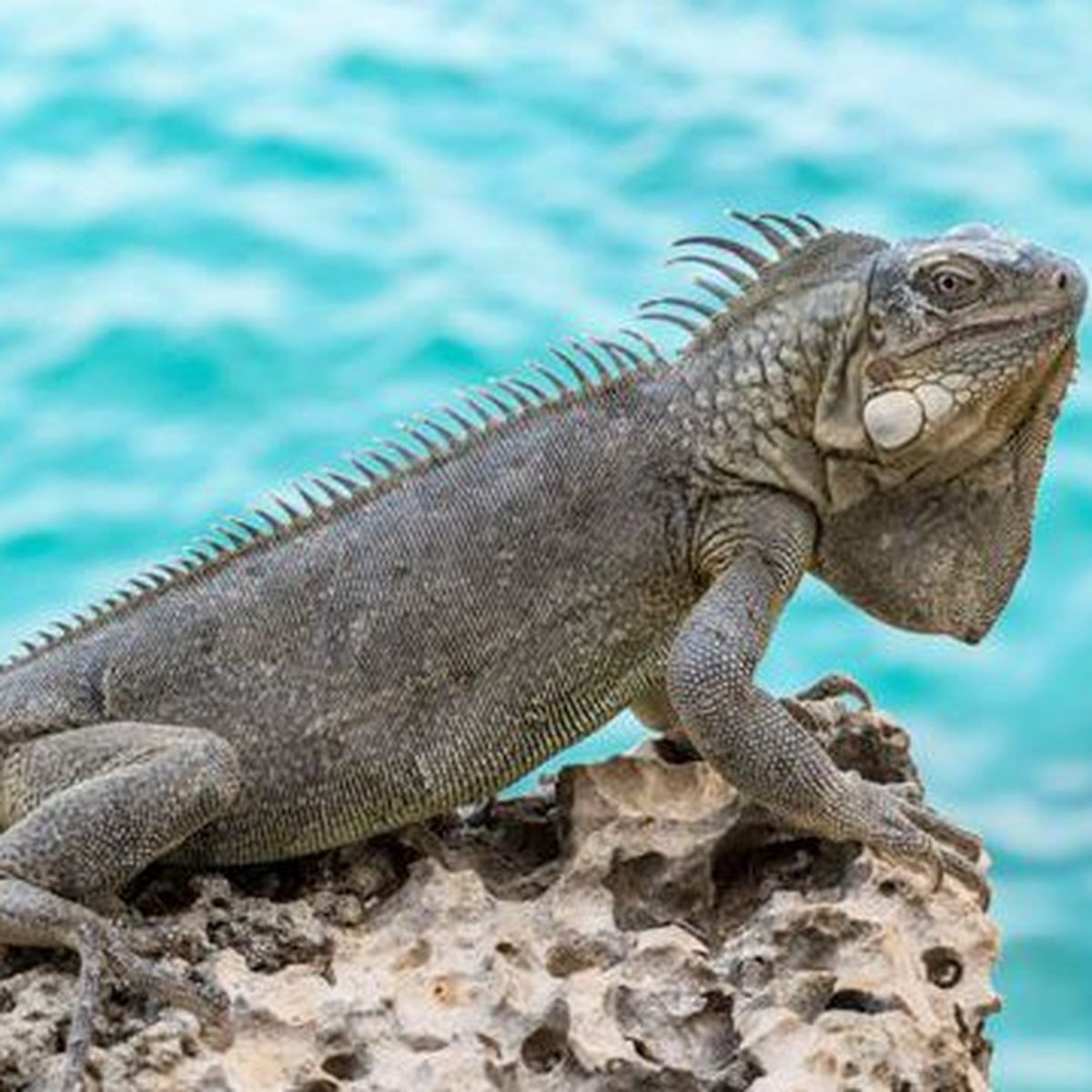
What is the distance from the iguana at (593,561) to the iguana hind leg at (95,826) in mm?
10

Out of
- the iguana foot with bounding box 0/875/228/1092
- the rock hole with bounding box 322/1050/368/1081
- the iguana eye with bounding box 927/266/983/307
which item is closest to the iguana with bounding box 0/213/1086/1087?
the iguana eye with bounding box 927/266/983/307

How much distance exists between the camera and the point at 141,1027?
354 centimetres

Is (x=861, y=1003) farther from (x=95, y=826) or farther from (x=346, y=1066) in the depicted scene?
(x=95, y=826)

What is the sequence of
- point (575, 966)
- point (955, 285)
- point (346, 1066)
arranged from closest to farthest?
point (346, 1066)
point (575, 966)
point (955, 285)

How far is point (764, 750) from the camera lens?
12.7ft

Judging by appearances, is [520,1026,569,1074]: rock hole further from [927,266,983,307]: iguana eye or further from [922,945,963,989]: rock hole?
[927,266,983,307]: iguana eye

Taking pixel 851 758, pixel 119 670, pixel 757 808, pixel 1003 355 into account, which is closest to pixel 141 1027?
pixel 119 670

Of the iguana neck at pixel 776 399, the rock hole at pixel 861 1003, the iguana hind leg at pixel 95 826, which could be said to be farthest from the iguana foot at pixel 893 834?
the iguana hind leg at pixel 95 826

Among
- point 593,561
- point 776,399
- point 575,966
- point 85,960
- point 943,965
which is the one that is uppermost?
point 776,399

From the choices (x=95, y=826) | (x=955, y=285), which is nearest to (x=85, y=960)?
(x=95, y=826)

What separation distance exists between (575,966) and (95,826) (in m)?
0.77

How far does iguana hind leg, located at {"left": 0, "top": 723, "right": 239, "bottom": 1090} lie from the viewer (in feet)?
11.8

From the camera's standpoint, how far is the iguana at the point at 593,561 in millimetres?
4047

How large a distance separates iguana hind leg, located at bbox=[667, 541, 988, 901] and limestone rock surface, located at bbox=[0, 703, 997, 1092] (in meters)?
0.06
